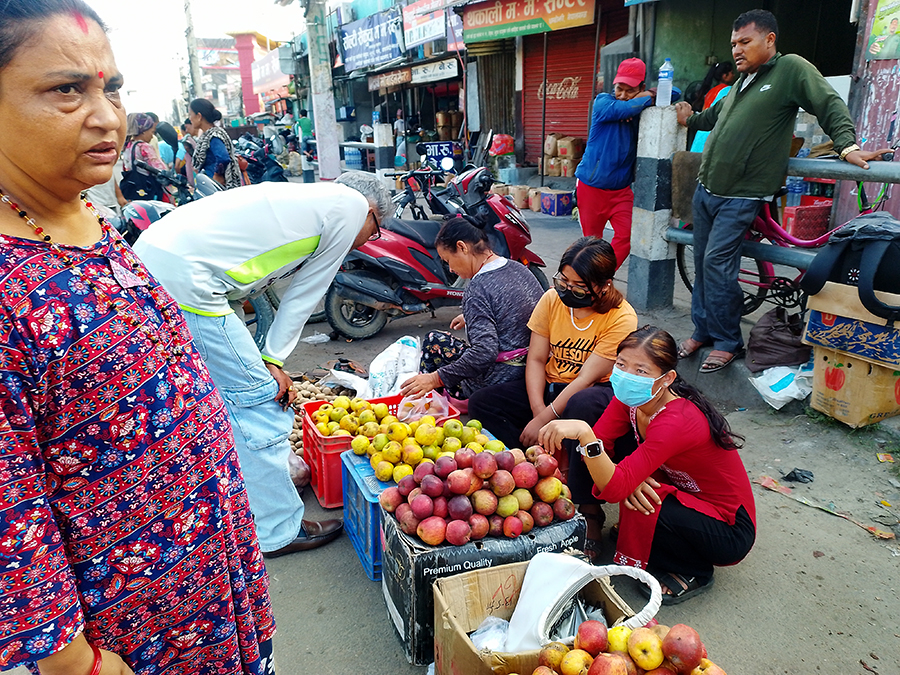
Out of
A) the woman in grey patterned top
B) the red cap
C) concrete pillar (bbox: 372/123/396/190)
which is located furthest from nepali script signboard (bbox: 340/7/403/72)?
the woman in grey patterned top

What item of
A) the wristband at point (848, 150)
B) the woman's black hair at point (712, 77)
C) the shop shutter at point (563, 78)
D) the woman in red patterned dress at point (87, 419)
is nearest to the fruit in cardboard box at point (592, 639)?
the woman in red patterned dress at point (87, 419)

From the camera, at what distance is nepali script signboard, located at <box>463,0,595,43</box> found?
→ 9.84 meters

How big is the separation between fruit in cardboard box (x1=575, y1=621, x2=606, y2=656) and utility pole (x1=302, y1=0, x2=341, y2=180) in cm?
1409

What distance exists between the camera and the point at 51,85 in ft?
3.40

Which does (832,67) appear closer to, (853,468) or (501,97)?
(501,97)

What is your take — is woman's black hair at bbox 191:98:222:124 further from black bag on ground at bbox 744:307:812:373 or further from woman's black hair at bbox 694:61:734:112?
black bag on ground at bbox 744:307:812:373

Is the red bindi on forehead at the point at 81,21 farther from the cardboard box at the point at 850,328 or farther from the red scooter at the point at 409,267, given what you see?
the red scooter at the point at 409,267

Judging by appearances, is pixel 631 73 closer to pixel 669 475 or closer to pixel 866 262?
pixel 866 262

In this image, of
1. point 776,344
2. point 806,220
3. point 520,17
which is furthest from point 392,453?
point 520,17

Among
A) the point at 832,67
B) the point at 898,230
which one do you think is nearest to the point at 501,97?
the point at 832,67

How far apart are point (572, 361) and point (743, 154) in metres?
1.97

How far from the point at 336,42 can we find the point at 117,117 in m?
21.9

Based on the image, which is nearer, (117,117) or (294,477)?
(117,117)

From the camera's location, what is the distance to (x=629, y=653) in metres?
1.67
